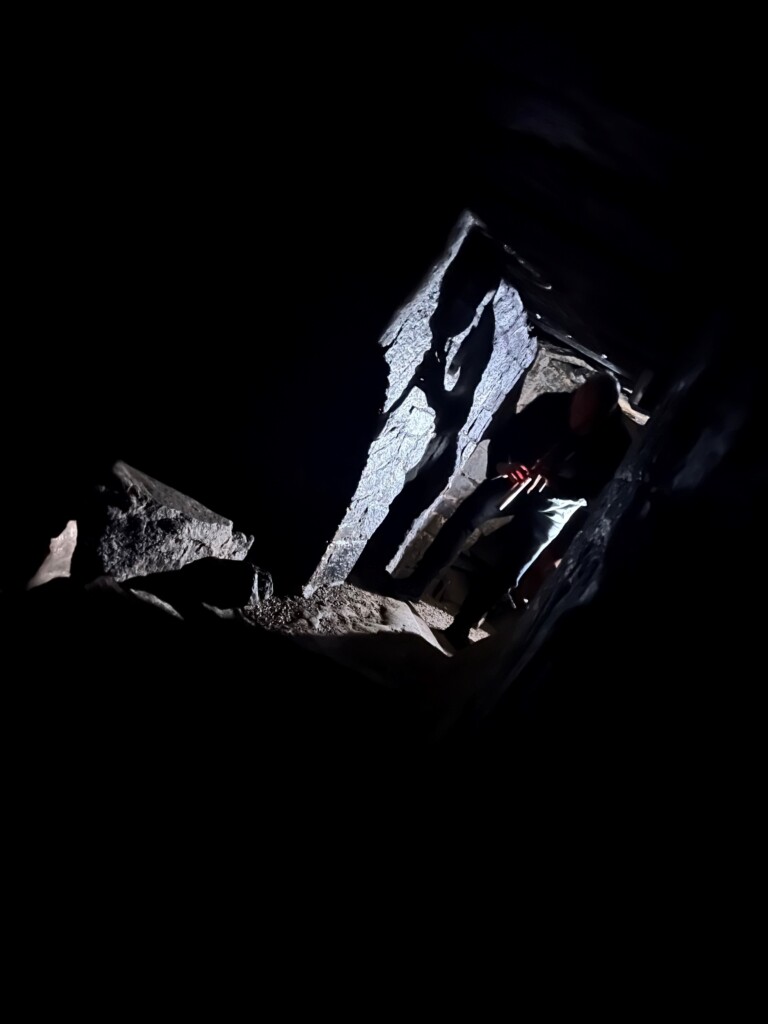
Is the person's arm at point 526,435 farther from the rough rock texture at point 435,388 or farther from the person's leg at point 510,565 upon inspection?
the person's leg at point 510,565

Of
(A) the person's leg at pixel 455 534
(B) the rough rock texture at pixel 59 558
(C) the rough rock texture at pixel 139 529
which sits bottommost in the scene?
(B) the rough rock texture at pixel 59 558

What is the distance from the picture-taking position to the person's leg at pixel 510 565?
4359 millimetres

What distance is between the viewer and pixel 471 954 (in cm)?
131

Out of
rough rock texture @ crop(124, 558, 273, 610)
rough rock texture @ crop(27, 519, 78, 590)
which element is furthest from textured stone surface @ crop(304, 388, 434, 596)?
rough rock texture @ crop(27, 519, 78, 590)

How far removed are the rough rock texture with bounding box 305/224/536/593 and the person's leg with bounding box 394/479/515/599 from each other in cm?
54

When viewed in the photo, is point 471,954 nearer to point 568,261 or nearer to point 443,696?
point 443,696

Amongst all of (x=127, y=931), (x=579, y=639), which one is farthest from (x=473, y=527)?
(x=127, y=931)

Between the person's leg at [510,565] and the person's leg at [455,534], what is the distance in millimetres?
438

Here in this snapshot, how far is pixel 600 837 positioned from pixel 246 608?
2.15 metres

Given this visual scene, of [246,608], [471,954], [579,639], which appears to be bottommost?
[246,608]

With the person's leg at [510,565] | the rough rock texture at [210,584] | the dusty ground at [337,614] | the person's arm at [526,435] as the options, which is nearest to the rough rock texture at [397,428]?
the dusty ground at [337,614]

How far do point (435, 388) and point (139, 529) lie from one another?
6.70 feet

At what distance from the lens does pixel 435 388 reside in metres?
3.54

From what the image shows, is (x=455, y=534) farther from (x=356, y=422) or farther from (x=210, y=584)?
(x=210, y=584)
